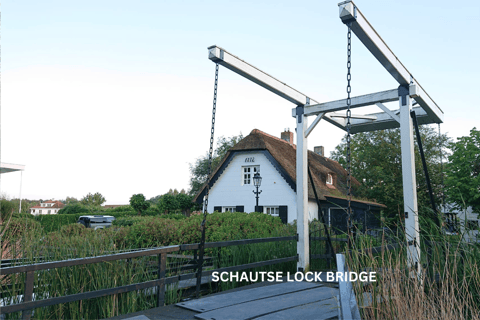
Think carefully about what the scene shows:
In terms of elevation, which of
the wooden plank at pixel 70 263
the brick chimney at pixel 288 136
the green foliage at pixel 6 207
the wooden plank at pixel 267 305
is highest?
the brick chimney at pixel 288 136

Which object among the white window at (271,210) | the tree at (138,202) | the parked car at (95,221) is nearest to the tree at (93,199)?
the tree at (138,202)

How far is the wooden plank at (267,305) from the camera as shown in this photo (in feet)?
11.6

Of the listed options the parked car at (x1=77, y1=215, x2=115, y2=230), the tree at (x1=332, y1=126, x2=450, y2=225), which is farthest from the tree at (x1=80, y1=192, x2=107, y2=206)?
the tree at (x1=332, y1=126, x2=450, y2=225)

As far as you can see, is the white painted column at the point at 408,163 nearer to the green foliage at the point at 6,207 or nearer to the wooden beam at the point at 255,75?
the wooden beam at the point at 255,75

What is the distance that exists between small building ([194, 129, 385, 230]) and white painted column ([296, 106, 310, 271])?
40.5ft

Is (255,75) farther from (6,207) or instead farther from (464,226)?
(6,207)

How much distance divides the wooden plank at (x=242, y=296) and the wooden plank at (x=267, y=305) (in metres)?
0.10

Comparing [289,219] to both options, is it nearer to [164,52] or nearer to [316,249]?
[316,249]

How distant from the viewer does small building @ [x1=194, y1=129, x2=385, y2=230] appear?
19219mm

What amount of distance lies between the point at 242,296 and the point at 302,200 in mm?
2516

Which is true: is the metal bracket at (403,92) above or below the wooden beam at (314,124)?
above

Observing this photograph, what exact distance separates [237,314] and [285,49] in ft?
15.3

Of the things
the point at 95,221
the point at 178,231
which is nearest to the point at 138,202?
the point at 95,221

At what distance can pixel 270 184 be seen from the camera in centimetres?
1989
